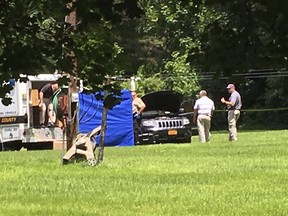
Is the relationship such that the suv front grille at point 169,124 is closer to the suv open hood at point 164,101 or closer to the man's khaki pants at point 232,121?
the suv open hood at point 164,101

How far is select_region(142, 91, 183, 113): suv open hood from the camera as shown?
26344 mm

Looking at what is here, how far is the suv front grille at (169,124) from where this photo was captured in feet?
80.7

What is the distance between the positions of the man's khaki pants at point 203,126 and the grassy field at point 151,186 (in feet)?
20.7

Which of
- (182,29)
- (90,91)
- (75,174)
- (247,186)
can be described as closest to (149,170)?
(75,174)

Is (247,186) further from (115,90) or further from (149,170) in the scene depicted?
(115,90)

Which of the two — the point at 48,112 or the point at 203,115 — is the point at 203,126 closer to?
the point at 203,115

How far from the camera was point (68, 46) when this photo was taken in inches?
196

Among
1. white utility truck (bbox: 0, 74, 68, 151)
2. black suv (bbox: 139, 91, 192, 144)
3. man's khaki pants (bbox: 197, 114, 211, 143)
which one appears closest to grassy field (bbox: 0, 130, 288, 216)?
man's khaki pants (bbox: 197, 114, 211, 143)

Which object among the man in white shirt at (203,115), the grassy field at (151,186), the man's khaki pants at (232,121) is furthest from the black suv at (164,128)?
the grassy field at (151,186)

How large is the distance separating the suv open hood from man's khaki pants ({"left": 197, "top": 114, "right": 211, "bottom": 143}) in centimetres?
285

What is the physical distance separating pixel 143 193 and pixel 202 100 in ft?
42.3

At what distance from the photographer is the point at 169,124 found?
24.6 metres

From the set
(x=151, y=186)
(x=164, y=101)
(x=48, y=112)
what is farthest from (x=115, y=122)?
(x=151, y=186)

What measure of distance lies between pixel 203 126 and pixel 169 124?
1786 mm
